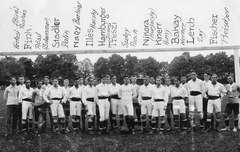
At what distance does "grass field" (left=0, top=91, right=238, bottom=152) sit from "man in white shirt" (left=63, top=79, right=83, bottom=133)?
59 cm

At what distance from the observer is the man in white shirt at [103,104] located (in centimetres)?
873

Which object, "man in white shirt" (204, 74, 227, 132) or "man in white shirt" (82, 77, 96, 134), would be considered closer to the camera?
"man in white shirt" (204, 74, 227, 132)

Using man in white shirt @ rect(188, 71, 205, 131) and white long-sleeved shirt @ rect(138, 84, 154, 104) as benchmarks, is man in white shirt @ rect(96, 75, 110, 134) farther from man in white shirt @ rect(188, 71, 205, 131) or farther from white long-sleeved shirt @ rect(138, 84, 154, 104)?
man in white shirt @ rect(188, 71, 205, 131)

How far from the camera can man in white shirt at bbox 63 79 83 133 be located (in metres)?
8.99

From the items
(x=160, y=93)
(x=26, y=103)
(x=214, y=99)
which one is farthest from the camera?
(x=26, y=103)

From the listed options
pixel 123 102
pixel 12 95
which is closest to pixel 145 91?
→ pixel 123 102

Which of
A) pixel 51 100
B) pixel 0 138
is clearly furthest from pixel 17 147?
pixel 51 100

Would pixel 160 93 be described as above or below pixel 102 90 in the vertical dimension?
below

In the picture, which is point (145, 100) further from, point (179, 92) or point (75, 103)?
point (75, 103)

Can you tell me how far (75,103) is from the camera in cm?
912

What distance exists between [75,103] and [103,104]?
1.14 metres

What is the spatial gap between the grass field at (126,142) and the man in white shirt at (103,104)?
0.55 m

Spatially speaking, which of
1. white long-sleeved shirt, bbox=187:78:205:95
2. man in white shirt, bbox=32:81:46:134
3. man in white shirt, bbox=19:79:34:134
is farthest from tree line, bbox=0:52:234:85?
white long-sleeved shirt, bbox=187:78:205:95

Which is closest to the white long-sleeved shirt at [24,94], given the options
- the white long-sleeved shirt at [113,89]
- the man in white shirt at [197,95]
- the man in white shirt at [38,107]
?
the man in white shirt at [38,107]
